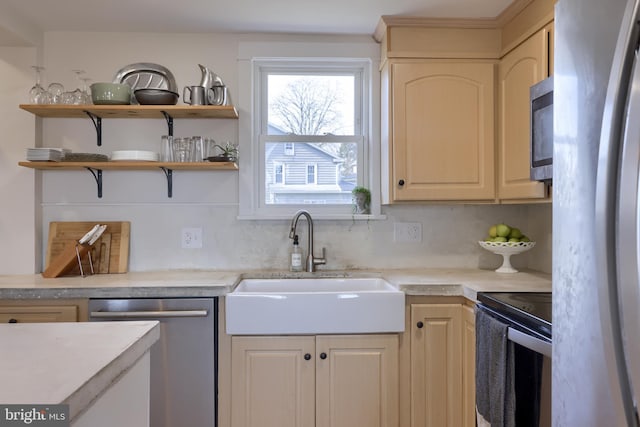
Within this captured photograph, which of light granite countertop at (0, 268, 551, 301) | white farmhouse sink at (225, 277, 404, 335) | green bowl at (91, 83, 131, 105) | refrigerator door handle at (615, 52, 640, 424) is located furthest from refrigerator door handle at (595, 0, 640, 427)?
green bowl at (91, 83, 131, 105)

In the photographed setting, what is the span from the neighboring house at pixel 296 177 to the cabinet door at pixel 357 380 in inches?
37.4

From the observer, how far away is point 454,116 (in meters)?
2.28

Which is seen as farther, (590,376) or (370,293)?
(370,293)

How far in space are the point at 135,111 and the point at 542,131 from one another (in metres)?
2.00

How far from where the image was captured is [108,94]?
7.25ft

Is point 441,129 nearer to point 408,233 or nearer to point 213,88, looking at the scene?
point 408,233

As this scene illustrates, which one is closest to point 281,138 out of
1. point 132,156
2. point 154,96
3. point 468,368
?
point 154,96

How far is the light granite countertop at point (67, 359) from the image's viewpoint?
601 millimetres

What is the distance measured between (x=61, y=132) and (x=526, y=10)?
259cm

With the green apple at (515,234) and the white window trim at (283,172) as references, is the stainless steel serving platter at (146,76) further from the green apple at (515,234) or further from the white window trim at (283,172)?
the green apple at (515,234)

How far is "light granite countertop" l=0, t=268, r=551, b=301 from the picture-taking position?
1.92m

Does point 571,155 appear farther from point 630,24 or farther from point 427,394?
point 427,394

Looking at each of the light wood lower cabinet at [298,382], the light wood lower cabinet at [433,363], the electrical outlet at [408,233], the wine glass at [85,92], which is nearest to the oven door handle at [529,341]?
the light wood lower cabinet at [433,363]

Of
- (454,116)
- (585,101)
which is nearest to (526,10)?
(454,116)
